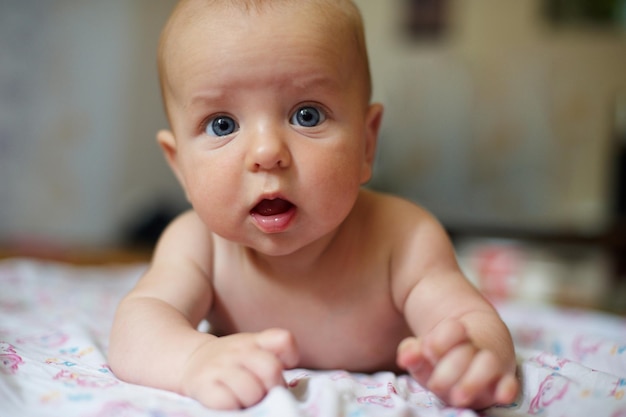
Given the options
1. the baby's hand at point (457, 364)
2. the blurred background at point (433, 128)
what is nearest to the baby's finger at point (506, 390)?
the baby's hand at point (457, 364)

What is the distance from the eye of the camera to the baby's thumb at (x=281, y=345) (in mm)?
598

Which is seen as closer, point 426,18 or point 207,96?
point 207,96

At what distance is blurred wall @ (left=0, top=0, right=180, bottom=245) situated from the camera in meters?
3.14

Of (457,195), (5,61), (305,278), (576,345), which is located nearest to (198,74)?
(305,278)

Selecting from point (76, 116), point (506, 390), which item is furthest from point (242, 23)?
point (76, 116)

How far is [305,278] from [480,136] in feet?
10.7

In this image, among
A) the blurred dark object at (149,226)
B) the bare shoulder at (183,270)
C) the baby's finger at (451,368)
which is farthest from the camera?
the blurred dark object at (149,226)

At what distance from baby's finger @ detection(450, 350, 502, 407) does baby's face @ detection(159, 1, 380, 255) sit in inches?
9.5

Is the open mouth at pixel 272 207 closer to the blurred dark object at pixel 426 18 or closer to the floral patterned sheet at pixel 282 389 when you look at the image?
the floral patterned sheet at pixel 282 389

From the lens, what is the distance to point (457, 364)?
569 millimetres

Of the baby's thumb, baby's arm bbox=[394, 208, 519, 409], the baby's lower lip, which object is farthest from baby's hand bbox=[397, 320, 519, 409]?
the baby's lower lip

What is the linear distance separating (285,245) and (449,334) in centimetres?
24

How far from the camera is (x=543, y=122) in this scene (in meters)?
3.80

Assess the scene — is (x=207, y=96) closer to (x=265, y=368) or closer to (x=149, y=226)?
(x=265, y=368)
